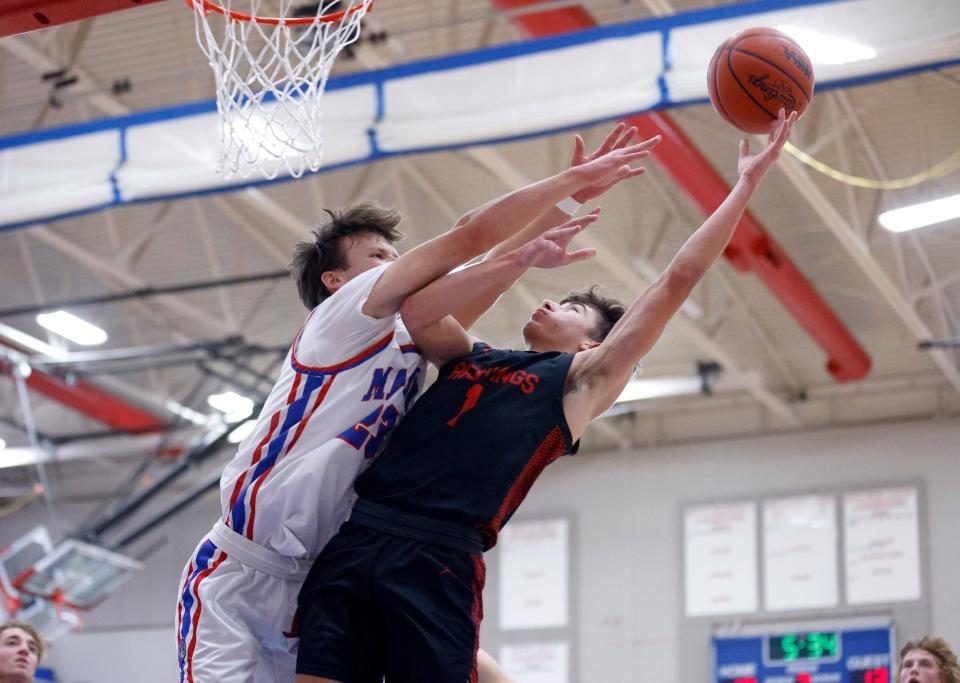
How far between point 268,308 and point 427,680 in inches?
528

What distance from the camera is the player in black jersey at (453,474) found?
386 centimetres

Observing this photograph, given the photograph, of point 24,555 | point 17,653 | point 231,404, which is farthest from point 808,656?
point 17,653

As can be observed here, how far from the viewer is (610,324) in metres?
4.78

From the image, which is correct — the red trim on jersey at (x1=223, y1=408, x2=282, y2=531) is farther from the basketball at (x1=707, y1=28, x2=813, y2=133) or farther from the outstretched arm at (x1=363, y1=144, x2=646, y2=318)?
the basketball at (x1=707, y1=28, x2=813, y2=133)

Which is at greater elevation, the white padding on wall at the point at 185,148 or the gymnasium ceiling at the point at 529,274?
the gymnasium ceiling at the point at 529,274

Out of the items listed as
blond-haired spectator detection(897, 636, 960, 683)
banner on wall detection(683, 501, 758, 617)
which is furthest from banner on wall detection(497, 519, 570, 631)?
blond-haired spectator detection(897, 636, 960, 683)

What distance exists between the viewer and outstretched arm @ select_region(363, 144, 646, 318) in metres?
4.12

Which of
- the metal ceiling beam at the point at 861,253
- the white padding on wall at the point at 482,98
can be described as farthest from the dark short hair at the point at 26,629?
the metal ceiling beam at the point at 861,253

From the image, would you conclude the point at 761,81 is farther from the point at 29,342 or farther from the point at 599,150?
the point at 29,342

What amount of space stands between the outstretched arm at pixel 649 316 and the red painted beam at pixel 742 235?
6.83 m

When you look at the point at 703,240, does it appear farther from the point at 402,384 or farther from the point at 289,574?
the point at 289,574

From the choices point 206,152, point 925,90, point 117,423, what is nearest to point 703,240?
point 206,152

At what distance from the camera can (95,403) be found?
60.5 feet

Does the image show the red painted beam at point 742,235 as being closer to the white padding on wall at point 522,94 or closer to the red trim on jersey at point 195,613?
the white padding on wall at point 522,94
